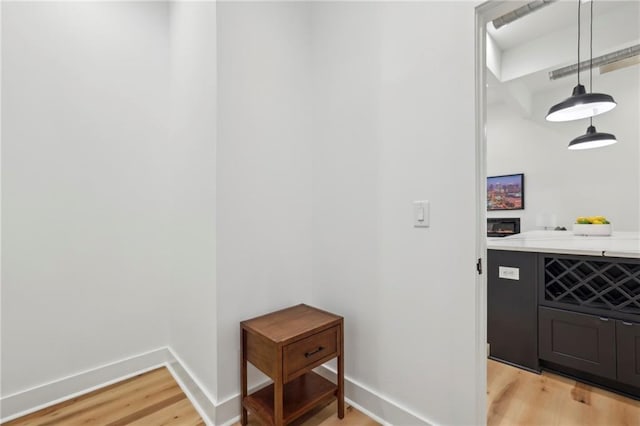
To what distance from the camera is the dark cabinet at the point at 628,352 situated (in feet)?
6.05

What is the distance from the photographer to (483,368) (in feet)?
→ 4.30

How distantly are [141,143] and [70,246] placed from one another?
32.2 inches

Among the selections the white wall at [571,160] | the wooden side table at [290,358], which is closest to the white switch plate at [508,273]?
the wooden side table at [290,358]

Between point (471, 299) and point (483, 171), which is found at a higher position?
point (483, 171)

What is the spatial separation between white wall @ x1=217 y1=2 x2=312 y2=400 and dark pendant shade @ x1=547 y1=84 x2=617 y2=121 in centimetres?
204

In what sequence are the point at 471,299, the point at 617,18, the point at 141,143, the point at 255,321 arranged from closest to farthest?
the point at 471,299
the point at 255,321
the point at 141,143
the point at 617,18

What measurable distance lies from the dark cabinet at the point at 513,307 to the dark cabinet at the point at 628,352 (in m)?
0.44

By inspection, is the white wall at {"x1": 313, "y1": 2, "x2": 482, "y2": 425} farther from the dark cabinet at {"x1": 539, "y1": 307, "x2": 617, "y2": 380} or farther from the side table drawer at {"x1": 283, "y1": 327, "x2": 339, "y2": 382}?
the dark cabinet at {"x1": 539, "y1": 307, "x2": 617, "y2": 380}

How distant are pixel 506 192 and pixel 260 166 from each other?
529 cm

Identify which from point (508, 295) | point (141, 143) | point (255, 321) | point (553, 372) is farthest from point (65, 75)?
point (553, 372)

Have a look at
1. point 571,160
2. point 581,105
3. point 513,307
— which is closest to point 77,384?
point 513,307

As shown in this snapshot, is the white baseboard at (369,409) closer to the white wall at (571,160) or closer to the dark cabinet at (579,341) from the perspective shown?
the dark cabinet at (579,341)

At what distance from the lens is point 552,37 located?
3447 millimetres

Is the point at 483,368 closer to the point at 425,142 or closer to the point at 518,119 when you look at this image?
the point at 425,142
